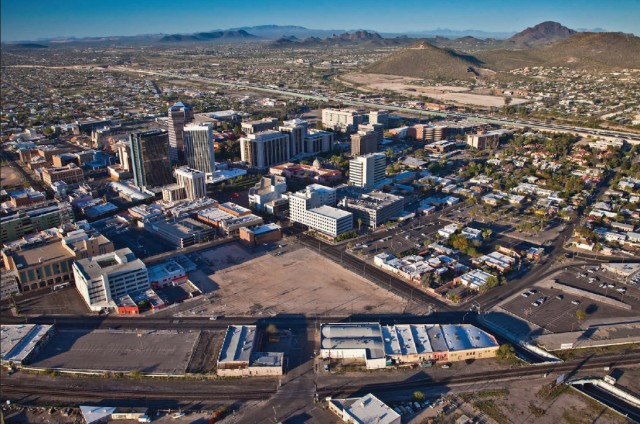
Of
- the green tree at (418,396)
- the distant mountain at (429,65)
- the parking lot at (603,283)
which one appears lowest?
the green tree at (418,396)

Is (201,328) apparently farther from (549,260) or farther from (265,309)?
(549,260)

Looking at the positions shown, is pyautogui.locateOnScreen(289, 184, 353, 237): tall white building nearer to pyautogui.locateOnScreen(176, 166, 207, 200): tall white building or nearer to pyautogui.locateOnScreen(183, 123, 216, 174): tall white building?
pyautogui.locateOnScreen(176, 166, 207, 200): tall white building

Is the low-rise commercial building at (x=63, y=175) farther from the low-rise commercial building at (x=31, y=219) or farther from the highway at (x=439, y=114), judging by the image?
the highway at (x=439, y=114)

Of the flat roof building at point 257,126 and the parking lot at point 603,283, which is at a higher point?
the flat roof building at point 257,126

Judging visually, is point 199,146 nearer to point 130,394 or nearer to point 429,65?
point 130,394

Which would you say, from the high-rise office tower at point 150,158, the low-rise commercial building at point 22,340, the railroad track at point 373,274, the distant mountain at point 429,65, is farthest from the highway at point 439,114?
the low-rise commercial building at point 22,340

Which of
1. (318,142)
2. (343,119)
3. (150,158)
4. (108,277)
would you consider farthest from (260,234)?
(343,119)

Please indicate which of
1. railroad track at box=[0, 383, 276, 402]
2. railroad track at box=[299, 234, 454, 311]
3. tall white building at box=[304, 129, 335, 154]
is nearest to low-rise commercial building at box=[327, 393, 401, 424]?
railroad track at box=[0, 383, 276, 402]
